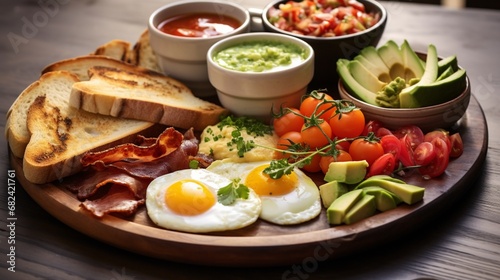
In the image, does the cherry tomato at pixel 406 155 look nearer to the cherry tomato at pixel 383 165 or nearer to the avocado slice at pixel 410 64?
the cherry tomato at pixel 383 165

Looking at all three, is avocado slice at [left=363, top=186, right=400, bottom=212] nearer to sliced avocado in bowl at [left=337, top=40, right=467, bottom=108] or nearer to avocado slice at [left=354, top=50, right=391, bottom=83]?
sliced avocado in bowl at [left=337, top=40, right=467, bottom=108]

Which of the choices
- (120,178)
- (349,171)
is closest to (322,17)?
(349,171)

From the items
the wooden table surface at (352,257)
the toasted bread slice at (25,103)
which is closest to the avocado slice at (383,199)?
the wooden table surface at (352,257)

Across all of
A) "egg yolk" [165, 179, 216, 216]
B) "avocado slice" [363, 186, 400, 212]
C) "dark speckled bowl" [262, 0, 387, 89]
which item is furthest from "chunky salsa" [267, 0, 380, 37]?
"egg yolk" [165, 179, 216, 216]

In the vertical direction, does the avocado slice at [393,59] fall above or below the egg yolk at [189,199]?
above

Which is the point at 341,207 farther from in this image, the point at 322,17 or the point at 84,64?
the point at 84,64
